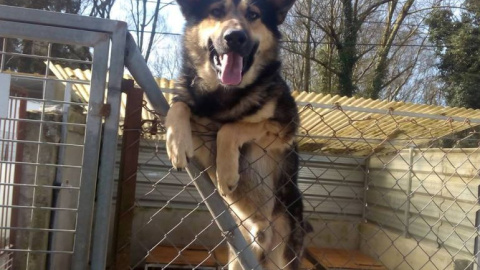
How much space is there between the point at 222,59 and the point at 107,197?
4.72ft

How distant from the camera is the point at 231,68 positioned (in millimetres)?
2775

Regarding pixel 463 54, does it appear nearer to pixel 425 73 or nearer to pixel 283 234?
pixel 425 73

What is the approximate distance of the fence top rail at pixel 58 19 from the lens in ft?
5.03

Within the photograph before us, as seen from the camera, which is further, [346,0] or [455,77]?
[346,0]

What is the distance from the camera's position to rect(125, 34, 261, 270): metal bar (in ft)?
5.50

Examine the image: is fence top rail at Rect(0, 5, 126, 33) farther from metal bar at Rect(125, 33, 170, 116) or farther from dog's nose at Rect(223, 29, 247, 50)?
dog's nose at Rect(223, 29, 247, 50)

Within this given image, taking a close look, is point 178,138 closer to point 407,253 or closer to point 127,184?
A: point 127,184

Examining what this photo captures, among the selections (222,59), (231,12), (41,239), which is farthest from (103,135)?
(41,239)

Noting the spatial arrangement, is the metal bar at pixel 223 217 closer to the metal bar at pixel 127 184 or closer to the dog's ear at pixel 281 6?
the metal bar at pixel 127 184

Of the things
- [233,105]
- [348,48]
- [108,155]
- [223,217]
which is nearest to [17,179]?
[233,105]

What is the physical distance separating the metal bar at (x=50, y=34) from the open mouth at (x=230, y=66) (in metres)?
1.21

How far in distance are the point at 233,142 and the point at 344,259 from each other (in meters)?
5.76

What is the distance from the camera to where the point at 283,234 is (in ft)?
10.2

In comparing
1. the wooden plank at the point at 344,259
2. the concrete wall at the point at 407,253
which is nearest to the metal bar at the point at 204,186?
the concrete wall at the point at 407,253
